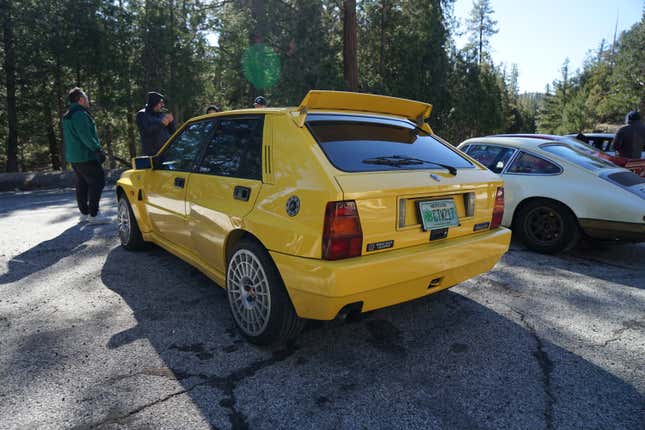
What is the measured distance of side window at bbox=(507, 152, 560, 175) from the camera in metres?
4.93

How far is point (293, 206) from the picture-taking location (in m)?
2.35

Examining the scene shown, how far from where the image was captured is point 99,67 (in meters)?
17.6

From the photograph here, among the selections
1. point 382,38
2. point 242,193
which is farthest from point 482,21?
point 242,193

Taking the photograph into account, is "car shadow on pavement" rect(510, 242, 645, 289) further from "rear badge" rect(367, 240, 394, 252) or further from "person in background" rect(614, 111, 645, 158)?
"person in background" rect(614, 111, 645, 158)

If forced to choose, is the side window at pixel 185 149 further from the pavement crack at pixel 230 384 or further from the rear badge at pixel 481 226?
the rear badge at pixel 481 226

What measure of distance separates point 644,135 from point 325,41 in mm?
14944

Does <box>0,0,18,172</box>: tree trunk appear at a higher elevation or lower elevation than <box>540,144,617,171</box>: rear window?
higher

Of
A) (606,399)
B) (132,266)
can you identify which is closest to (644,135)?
(606,399)

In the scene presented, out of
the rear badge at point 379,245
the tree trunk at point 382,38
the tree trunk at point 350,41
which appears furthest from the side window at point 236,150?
the tree trunk at point 382,38

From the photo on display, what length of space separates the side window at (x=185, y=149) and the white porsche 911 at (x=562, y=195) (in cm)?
382

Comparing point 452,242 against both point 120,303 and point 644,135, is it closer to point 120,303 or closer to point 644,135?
point 120,303

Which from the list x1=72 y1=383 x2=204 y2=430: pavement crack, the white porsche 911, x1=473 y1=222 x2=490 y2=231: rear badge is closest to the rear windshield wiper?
x1=473 y1=222 x2=490 y2=231: rear badge

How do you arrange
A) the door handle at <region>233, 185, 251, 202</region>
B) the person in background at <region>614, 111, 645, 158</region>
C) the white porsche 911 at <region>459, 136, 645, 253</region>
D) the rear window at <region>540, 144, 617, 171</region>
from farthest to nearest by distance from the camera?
the person in background at <region>614, 111, 645, 158</region> < the rear window at <region>540, 144, 617, 171</region> < the white porsche 911 at <region>459, 136, 645, 253</region> < the door handle at <region>233, 185, 251, 202</region>

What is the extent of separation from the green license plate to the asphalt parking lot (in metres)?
0.82
